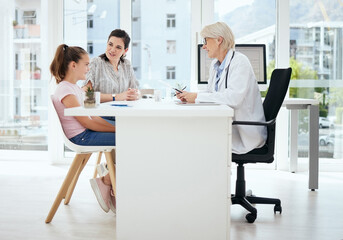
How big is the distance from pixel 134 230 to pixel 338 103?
3.32m

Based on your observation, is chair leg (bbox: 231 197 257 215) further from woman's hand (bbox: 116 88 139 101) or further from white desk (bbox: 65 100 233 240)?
woman's hand (bbox: 116 88 139 101)

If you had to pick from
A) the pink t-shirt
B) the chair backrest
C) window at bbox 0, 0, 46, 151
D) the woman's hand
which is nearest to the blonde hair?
the chair backrest

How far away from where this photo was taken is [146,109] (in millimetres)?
2152

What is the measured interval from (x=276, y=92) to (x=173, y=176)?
41.9 inches

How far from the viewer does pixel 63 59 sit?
301cm

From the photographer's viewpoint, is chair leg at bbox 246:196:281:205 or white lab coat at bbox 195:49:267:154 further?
chair leg at bbox 246:196:281:205

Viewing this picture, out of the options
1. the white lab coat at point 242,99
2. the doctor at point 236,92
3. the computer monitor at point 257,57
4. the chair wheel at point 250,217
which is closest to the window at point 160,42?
the computer monitor at point 257,57

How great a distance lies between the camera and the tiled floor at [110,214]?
8.78 ft

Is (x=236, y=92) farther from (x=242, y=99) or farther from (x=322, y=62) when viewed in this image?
(x=322, y=62)

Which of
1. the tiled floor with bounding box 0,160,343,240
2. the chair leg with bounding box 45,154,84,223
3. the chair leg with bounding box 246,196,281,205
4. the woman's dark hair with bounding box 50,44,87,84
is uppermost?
the woman's dark hair with bounding box 50,44,87,84

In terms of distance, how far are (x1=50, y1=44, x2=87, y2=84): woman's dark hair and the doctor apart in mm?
759

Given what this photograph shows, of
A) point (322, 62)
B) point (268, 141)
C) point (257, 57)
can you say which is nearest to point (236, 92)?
point (268, 141)

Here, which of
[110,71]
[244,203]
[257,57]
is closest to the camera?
[244,203]

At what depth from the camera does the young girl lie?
2826 mm
